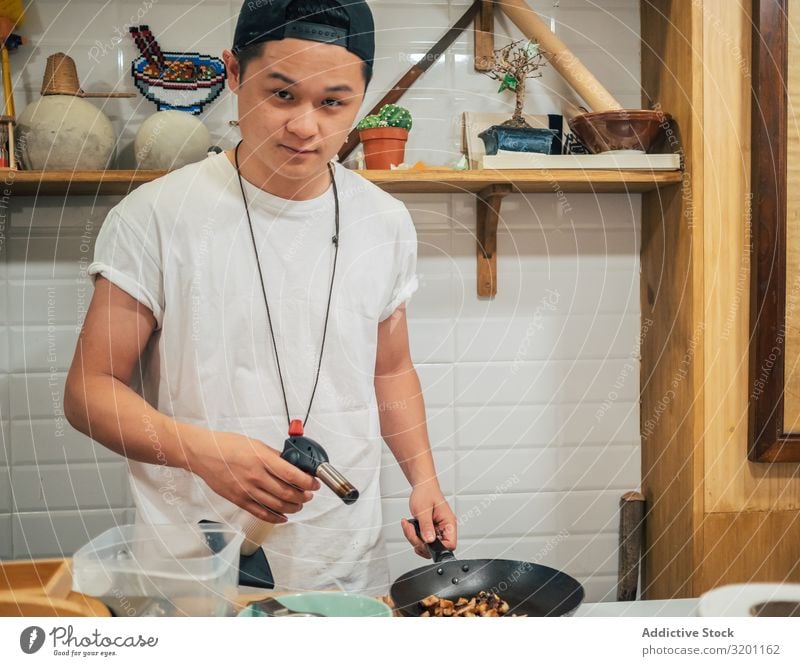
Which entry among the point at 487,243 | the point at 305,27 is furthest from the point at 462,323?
the point at 305,27

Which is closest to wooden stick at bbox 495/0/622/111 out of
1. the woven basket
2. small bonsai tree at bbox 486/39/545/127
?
small bonsai tree at bbox 486/39/545/127

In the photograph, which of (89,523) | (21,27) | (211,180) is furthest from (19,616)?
(21,27)

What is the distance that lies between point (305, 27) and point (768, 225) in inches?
17.9

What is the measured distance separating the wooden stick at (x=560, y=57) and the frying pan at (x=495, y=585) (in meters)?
0.42

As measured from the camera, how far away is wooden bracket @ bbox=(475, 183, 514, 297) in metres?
0.72

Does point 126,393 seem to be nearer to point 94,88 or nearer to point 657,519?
point 94,88

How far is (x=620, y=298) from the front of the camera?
2.43 ft

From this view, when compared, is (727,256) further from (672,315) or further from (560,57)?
(560,57)

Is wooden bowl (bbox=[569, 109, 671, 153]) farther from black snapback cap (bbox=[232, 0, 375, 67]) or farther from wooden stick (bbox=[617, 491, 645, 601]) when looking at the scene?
wooden stick (bbox=[617, 491, 645, 601])

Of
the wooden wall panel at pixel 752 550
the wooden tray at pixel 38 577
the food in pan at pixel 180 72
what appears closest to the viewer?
the wooden tray at pixel 38 577

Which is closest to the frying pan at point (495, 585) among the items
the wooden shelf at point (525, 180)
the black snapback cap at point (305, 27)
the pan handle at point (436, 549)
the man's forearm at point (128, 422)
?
the pan handle at point (436, 549)

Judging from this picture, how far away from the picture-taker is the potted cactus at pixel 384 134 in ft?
2.19

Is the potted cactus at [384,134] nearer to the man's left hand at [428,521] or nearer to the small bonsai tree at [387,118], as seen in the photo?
the small bonsai tree at [387,118]
